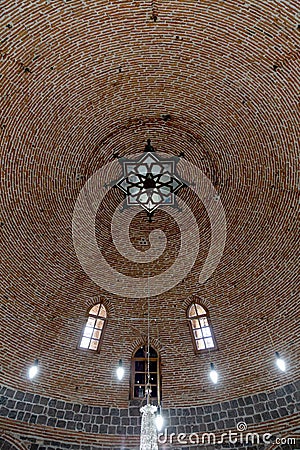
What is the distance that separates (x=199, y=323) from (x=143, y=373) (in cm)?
199

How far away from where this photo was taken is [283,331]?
9.40 metres

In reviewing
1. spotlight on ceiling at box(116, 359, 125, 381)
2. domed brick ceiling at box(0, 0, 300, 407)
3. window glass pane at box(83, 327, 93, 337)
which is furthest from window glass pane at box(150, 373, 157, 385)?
window glass pane at box(83, 327, 93, 337)

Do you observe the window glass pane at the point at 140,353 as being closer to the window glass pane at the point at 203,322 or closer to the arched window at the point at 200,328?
the arched window at the point at 200,328

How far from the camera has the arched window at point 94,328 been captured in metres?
10.4

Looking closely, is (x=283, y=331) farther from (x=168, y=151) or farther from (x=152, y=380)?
(x=168, y=151)

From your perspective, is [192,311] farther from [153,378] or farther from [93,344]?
[93,344]

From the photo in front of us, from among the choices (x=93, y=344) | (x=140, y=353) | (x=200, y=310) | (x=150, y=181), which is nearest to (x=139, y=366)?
(x=140, y=353)

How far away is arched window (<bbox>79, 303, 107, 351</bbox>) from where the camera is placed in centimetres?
1041

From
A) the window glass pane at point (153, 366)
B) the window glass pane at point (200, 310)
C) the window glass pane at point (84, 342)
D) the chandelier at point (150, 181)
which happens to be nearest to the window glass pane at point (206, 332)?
the window glass pane at point (200, 310)

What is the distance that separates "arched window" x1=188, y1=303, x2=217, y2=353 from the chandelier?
123 inches

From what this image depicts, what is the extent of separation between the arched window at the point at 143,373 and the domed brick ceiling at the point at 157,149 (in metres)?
0.21

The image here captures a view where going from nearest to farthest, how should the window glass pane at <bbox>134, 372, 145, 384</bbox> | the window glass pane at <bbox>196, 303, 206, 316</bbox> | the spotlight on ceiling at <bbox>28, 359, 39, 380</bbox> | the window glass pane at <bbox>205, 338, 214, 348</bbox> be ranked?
1. the spotlight on ceiling at <bbox>28, 359, 39, 380</bbox>
2. the window glass pane at <bbox>134, 372, 145, 384</bbox>
3. the window glass pane at <bbox>205, 338, 214, 348</bbox>
4. the window glass pane at <bbox>196, 303, 206, 316</bbox>

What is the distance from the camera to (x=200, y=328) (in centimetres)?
1065

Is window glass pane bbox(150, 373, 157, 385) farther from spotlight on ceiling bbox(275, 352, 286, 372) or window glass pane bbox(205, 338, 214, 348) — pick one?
spotlight on ceiling bbox(275, 352, 286, 372)
